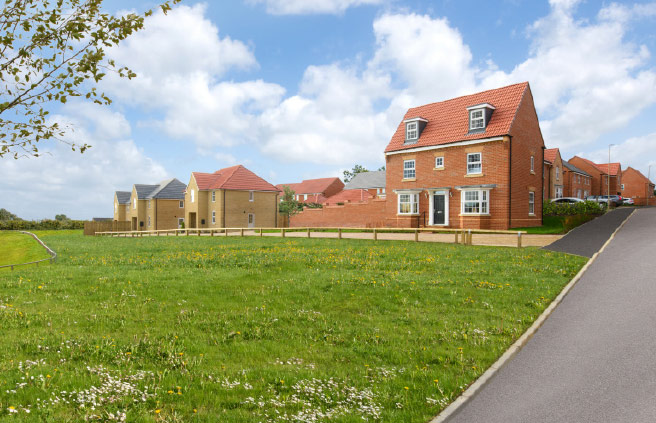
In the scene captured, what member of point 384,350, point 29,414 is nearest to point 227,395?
point 29,414

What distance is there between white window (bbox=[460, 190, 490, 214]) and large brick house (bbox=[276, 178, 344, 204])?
60805 mm

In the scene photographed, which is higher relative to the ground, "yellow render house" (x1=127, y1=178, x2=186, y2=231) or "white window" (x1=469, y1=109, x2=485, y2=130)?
"white window" (x1=469, y1=109, x2=485, y2=130)

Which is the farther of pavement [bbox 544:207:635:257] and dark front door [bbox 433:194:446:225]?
dark front door [bbox 433:194:446:225]

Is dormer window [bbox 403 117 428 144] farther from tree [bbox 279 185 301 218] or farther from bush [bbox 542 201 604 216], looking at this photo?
tree [bbox 279 185 301 218]

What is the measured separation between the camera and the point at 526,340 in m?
8.43

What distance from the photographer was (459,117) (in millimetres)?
37594

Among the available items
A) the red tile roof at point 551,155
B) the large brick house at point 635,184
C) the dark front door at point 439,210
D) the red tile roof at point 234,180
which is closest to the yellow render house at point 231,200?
the red tile roof at point 234,180

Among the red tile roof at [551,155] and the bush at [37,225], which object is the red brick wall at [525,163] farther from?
the bush at [37,225]

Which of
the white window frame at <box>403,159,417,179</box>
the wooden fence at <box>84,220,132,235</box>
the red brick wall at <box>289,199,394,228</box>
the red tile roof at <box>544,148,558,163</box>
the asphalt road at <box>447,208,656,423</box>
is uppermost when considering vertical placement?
the red tile roof at <box>544,148,558,163</box>

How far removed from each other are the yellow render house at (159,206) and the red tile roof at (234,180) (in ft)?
38.1

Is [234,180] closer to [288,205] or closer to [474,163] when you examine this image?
[288,205]

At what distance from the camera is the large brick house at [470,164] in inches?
1321

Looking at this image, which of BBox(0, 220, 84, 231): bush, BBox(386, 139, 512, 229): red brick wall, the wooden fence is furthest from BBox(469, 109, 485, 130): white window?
BBox(0, 220, 84, 231): bush

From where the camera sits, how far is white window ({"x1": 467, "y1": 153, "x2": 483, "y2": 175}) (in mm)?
34469
